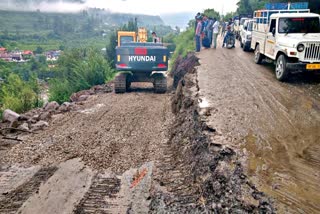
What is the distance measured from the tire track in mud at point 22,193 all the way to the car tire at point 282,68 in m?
7.29

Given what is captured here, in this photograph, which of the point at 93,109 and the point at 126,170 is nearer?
the point at 126,170

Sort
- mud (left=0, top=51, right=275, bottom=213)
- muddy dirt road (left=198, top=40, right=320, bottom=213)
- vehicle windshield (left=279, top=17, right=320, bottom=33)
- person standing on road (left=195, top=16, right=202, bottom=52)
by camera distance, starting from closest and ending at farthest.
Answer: muddy dirt road (left=198, top=40, right=320, bottom=213) → mud (left=0, top=51, right=275, bottom=213) → vehicle windshield (left=279, top=17, right=320, bottom=33) → person standing on road (left=195, top=16, right=202, bottom=52)

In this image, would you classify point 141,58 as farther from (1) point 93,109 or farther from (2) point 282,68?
(2) point 282,68

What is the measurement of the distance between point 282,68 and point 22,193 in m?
8.15

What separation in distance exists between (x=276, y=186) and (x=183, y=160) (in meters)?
2.61

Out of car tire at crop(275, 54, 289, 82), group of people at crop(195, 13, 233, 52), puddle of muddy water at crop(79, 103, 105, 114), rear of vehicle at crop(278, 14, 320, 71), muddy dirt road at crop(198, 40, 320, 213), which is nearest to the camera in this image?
muddy dirt road at crop(198, 40, 320, 213)

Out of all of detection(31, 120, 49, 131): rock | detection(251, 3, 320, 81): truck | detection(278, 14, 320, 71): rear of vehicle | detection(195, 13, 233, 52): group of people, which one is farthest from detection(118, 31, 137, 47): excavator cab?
detection(278, 14, 320, 71): rear of vehicle

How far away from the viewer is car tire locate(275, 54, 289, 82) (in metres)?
9.39

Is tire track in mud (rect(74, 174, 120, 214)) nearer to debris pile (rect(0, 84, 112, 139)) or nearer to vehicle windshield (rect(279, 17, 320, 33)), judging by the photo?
debris pile (rect(0, 84, 112, 139))

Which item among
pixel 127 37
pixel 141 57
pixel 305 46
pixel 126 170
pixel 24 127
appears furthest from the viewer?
pixel 127 37

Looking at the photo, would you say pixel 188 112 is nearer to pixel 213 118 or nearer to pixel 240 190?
pixel 213 118

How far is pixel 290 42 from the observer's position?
9383 millimetres

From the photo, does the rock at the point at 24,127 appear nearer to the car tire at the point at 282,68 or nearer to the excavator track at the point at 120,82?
the excavator track at the point at 120,82

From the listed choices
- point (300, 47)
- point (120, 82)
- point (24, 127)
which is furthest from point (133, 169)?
point (120, 82)
